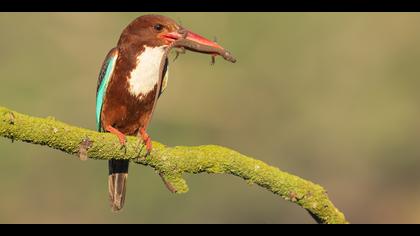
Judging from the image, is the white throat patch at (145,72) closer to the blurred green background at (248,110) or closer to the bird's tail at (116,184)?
the bird's tail at (116,184)

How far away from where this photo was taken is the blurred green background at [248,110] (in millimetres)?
13625

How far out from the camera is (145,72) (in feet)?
16.4

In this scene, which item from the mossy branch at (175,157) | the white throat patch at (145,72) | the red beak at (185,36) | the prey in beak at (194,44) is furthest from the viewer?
the white throat patch at (145,72)

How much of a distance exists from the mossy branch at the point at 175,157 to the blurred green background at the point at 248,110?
321 inches

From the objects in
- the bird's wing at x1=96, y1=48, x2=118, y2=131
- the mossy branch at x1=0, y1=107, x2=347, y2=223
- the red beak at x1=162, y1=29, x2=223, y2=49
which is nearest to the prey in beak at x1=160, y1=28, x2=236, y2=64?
the red beak at x1=162, y1=29, x2=223, y2=49

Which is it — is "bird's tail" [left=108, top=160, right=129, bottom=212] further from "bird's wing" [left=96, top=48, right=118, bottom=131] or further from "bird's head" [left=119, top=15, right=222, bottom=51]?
"bird's head" [left=119, top=15, right=222, bottom=51]

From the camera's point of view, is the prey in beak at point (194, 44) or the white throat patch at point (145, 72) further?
the white throat patch at point (145, 72)

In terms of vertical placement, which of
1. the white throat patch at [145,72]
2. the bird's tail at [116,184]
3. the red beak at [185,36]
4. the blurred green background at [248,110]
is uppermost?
the blurred green background at [248,110]

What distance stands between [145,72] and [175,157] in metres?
1.05

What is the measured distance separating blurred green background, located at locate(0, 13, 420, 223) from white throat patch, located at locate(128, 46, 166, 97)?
23.6ft

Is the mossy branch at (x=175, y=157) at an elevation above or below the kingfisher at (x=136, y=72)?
below

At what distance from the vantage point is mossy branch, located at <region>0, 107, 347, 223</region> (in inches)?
144

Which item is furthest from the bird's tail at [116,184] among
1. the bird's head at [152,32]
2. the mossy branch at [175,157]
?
the mossy branch at [175,157]

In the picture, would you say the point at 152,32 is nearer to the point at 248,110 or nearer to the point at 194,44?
the point at 194,44
